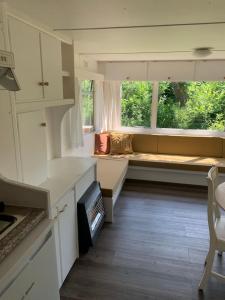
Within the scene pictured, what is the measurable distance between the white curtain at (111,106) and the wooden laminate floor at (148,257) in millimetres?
1825

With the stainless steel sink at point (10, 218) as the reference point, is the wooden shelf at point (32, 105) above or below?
above

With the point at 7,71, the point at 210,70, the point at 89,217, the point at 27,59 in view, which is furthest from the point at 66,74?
the point at 210,70

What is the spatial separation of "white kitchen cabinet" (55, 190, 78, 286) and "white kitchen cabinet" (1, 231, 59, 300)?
1.35 feet

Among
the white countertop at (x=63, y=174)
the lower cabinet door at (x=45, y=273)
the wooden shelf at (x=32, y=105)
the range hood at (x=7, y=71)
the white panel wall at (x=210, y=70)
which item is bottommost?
the lower cabinet door at (x=45, y=273)

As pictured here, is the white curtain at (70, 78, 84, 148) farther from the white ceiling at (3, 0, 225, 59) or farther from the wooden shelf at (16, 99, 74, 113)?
the wooden shelf at (16, 99, 74, 113)

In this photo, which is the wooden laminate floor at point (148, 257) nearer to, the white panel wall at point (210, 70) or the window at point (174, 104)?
the window at point (174, 104)

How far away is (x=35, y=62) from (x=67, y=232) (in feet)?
4.56

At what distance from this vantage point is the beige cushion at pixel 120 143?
177 inches

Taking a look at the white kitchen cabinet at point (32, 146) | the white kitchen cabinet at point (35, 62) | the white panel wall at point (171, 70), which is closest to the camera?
the white kitchen cabinet at point (35, 62)

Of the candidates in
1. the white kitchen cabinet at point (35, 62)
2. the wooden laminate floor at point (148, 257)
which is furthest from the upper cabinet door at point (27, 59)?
the wooden laminate floor at point (148, 257)

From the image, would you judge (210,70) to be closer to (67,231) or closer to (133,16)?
(133,16)

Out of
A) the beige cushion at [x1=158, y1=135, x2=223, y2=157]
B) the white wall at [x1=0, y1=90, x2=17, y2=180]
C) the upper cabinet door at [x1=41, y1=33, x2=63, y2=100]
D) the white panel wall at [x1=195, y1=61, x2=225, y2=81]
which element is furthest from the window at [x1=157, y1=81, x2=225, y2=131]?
the white wall at [x1=0, y1=90, x2=17, y2=180]

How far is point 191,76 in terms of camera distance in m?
4.33

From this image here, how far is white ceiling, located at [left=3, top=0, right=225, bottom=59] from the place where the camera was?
1.53 m
